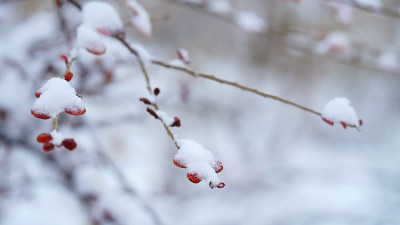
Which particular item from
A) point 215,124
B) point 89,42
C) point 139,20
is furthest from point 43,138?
point 215,124

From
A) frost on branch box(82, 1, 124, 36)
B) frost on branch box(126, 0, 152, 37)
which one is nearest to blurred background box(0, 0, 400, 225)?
frost on branch box(126, 0, 152, 37)

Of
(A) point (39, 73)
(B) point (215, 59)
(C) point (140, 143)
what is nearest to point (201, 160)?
(A) point (39, 73)

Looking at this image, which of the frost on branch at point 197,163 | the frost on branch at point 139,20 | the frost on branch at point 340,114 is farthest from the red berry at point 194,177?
the frost on branch at point 139,20

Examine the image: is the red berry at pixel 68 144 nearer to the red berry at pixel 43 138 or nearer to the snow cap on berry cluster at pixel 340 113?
the red berry at pixel 43 138

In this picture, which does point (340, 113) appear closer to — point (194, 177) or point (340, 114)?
point (340, 114)

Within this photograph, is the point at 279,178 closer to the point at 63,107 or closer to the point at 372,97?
the point at 63,107

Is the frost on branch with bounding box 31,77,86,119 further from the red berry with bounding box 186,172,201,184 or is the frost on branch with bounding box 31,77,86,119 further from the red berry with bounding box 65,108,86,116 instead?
the red berry with bounding box 186,172,201,184

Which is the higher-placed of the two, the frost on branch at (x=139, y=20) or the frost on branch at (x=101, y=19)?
the frost on branch at (x=139, y=20)
